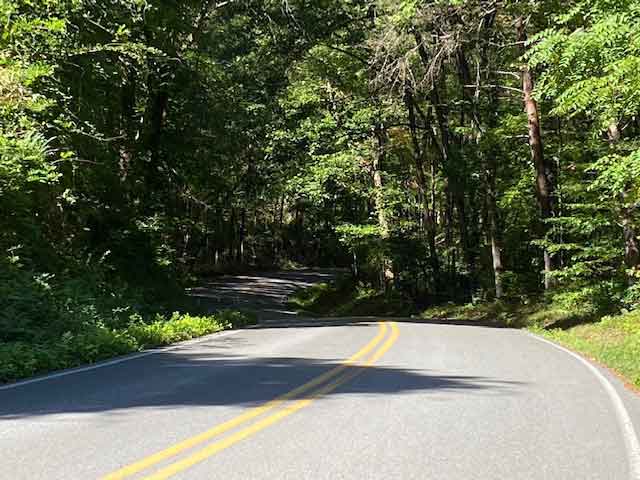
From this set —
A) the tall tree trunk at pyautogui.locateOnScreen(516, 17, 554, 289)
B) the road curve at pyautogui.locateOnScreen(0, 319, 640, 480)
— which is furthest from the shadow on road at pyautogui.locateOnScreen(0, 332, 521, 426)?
the tall tree trunk at pyautogui.locateOnScreen(516, 17, 554, 289)

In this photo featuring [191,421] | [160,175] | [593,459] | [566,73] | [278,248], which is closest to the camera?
[593,459]

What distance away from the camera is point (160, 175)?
22.8m

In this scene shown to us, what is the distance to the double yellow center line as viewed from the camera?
454 cm

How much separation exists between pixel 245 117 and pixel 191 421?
20887mm

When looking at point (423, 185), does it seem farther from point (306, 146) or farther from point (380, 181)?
point (306, 146)

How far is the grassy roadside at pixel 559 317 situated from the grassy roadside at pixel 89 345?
321 inches

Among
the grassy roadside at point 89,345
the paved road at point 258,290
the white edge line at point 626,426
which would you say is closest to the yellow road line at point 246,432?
the white edge line at point 626,426

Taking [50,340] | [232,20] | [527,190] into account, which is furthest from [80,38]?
[527,190]

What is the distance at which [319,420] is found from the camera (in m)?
6.15

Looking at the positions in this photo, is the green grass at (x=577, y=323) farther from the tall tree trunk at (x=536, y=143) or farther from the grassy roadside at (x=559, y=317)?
the tall tree trunk at (x=536, y=143)

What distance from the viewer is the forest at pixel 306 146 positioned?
43.7ft

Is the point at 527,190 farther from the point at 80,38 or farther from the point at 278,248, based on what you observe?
the point at 278,248

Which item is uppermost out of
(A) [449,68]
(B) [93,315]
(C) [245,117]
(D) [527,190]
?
(A) [449,68]

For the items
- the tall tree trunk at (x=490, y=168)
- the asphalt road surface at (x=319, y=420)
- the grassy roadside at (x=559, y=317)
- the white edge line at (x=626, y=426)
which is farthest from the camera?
the tall tree trunk at (x=490, y=168)
